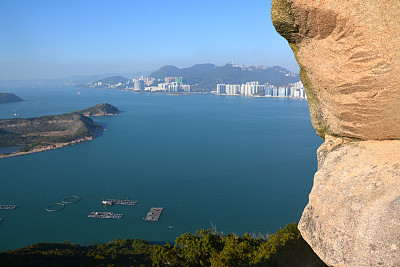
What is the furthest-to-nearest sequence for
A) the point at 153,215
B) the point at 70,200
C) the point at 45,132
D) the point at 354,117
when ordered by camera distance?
the point at 45,132, the point at 70,200, the point at 153,215, the point at 354,117

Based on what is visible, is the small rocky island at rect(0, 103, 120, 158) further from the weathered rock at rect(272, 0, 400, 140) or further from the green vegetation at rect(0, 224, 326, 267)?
the weathered rock at rect(272, 0, 400, 140)

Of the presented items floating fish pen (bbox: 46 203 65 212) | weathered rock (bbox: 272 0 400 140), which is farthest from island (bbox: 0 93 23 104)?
weathered rock (bbox: 272 0 400 140)

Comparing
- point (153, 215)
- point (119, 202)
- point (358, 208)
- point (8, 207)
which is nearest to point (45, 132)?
point (8, 207)

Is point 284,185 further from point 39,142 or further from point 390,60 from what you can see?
point 39,142

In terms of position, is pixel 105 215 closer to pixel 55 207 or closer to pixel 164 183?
pixel 55 207

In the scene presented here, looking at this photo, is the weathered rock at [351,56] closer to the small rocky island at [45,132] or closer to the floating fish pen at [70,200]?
the floating fish pen at [70,200]

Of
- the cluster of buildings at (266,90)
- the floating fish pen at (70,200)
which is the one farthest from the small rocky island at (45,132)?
the cluster of buildings at (266,90)

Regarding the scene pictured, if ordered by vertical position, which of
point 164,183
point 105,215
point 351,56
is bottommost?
point 105,215
